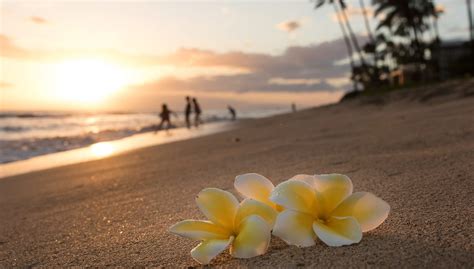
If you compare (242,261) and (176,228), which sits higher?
(176,228)

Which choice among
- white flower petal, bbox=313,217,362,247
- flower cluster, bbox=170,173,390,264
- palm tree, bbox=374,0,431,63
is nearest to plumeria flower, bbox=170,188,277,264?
flower cluster, bbox=170,173,390,264

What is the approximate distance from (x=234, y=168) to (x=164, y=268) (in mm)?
2636

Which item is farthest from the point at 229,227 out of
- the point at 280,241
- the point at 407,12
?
the point at 407,12

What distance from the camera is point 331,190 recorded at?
135 centimetres

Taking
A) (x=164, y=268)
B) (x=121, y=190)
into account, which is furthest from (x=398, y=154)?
(x=164, y=268)

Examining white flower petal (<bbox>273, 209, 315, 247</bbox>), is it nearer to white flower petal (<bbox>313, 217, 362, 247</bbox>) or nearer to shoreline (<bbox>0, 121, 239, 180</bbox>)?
white flower petal (<bbox>313, 217, 362, 247</bbox>)

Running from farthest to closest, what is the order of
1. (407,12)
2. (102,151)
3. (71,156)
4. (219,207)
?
(407,12), (102,151), (71,156), (219,207)

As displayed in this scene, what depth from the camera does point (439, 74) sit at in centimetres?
5081

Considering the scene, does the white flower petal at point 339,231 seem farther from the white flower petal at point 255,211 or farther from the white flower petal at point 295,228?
the white flower petal at point 255,211

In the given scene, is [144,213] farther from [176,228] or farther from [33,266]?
[176,228]

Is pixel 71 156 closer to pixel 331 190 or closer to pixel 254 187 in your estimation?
pixel 254 187

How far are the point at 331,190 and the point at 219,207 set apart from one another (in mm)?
323

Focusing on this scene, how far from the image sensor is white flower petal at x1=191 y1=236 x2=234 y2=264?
4.08 feet

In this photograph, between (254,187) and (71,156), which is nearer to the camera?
(254,187)
